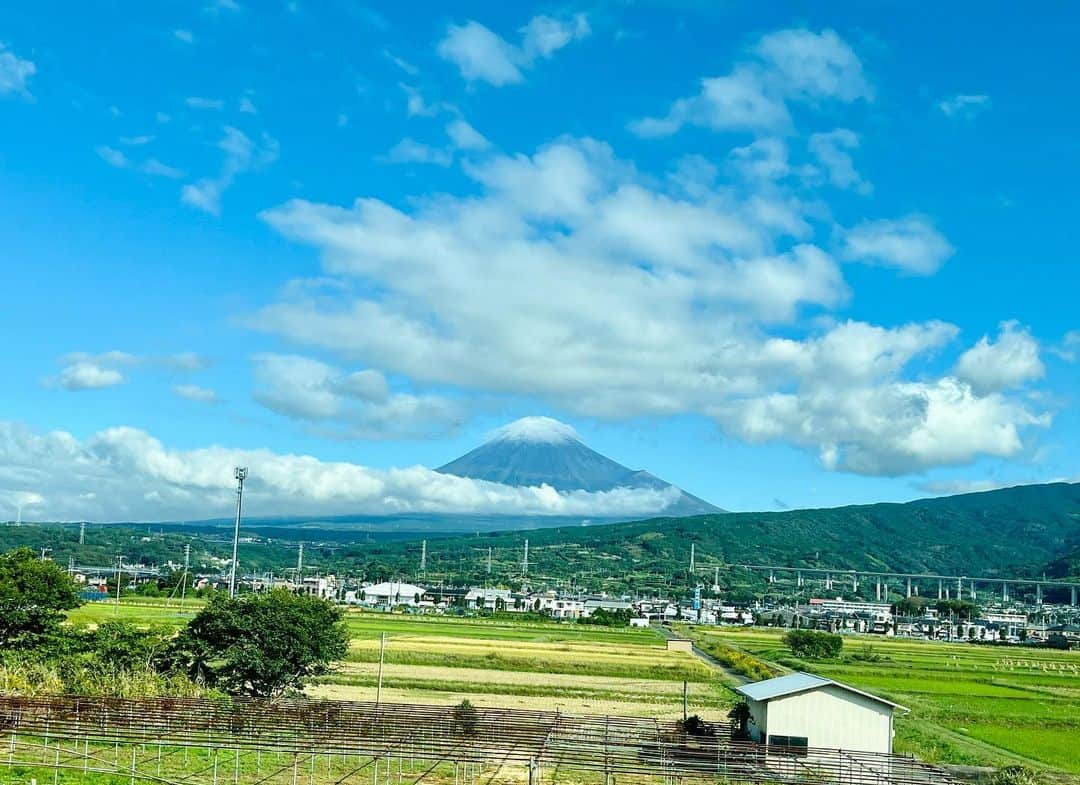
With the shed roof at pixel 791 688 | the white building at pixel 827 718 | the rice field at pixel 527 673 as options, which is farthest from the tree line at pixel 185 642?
the white building at pixel 827 718

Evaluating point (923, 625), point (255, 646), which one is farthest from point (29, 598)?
point (923, 625)

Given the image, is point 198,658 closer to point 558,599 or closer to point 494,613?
point 494,613

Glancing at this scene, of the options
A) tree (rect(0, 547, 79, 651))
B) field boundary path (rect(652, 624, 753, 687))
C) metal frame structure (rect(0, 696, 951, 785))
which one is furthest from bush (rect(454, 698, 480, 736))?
field boundary path (rect(652, 624, 753, 687))

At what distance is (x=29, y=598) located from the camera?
125 ft

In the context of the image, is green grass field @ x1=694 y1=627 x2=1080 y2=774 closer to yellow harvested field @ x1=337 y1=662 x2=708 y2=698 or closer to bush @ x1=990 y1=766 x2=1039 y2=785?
bush @ x1=990 y1=766 x2=1039 y2=785

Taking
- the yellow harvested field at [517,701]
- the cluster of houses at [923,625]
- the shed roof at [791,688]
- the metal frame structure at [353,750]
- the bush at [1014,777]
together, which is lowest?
the cluster of houses at [923,625]

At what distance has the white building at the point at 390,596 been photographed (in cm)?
13888

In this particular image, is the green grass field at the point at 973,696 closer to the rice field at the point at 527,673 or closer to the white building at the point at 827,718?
the white building at the point at 827,718

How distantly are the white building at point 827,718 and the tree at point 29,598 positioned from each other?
26.5 meters

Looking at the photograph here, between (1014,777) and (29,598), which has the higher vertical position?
(29,598)

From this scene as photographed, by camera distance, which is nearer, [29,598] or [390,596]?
[29,598]

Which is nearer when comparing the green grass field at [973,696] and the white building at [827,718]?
the white building at [827,718]

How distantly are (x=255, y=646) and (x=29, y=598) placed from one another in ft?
28.3

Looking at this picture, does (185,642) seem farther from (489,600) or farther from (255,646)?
(489,600)
